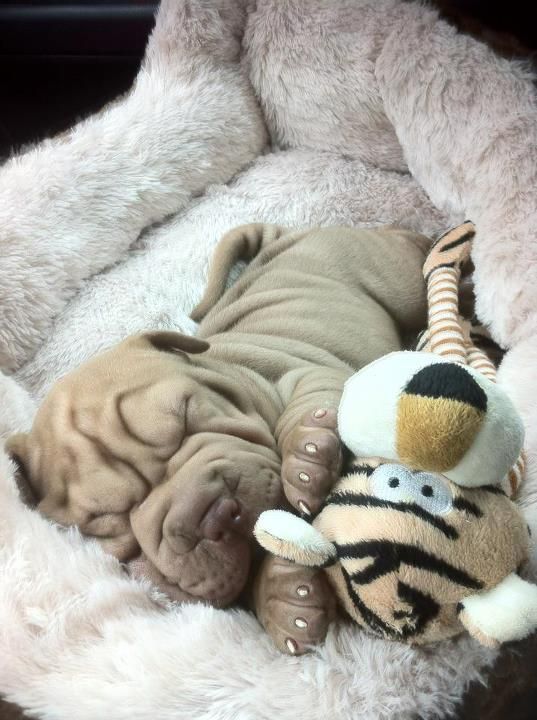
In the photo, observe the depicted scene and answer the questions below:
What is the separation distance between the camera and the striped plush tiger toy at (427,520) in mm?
661

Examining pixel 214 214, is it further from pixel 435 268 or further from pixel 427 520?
pixel 427 520

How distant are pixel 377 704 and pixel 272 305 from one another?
0.84 metres

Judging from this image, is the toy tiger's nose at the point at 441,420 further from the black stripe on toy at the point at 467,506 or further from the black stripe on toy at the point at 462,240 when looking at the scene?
the black stripe on toy at the point at 462,240

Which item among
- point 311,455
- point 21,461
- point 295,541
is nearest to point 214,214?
point 21,461

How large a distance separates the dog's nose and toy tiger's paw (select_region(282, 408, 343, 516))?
0.07 meters

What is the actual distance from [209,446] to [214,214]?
0.87m

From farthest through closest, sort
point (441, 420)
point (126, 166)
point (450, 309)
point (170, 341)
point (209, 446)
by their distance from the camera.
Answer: point (126, 166) → point (450, 309) → point (170, 341) → point (209, 446) → point (441, 420)

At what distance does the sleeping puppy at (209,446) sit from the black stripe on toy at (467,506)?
0.58ft

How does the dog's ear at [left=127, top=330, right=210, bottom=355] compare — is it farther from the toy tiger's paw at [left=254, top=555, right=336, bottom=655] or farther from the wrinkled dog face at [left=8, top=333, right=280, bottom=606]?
the toy tiger's paw at [left=254, top=555, right=336, bottom=655]

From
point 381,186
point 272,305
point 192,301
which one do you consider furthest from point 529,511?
point 381,186

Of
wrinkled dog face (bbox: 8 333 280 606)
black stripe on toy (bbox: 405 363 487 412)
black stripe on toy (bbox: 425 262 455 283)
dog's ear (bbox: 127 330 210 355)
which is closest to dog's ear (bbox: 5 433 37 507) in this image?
wrinkled dog face (bbox: 8 333 280 606)

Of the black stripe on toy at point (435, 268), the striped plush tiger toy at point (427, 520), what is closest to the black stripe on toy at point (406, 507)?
the striped plush tiger toy at point (427, 520)

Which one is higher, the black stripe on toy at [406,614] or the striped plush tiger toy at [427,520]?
the striped plush tiger toy at [427,520]

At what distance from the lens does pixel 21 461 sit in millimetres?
1053
